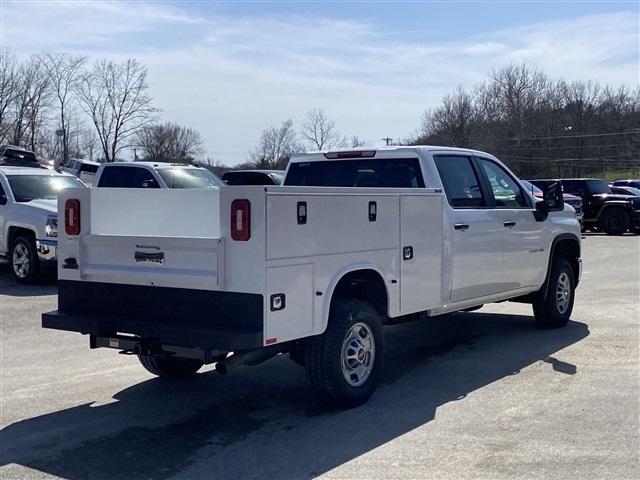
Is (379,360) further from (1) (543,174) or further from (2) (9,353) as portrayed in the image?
(1) (543,174)

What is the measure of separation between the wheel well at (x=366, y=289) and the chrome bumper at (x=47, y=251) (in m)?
7.61

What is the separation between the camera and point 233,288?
203 inches

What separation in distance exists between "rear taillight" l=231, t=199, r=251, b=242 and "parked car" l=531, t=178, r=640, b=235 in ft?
73.5

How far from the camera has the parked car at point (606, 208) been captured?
86.8 feet

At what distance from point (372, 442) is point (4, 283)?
31.9ft

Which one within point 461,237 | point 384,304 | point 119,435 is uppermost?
point 461,237

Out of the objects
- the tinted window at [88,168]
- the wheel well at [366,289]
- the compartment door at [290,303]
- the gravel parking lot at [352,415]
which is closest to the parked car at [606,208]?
the tinted window at [88,168]

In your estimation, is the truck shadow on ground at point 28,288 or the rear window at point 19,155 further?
the rear window at point 19,155

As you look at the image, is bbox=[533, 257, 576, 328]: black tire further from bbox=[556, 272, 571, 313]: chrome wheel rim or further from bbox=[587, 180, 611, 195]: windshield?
bbox=[587, 180, 611, 195]: windshield

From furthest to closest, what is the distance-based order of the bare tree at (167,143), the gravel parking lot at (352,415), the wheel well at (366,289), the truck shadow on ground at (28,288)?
the bare tree at (167,143)
the truck shadow on ground at (28,288)
the wheel well at (366,289)
the gravel parking lot at (352,415)

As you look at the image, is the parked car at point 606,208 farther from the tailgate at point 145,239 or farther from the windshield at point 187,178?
the tailgate at point 145,239

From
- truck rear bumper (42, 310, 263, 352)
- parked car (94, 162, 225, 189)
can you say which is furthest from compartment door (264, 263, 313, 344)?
parked car (94, 162, 225, 189)

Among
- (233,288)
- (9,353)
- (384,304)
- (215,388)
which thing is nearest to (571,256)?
(384,304)

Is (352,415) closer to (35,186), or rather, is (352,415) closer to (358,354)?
(358,354)
